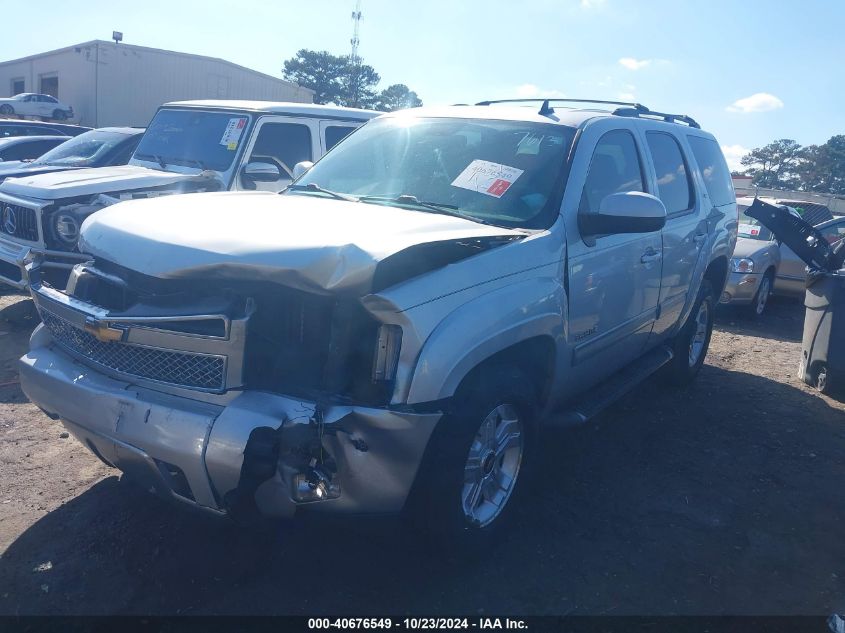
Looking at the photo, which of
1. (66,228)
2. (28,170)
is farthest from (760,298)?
(28,170)

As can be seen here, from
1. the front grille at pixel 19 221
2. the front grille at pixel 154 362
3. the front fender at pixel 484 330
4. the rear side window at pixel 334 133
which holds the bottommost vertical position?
the front grille at pixel 19 221

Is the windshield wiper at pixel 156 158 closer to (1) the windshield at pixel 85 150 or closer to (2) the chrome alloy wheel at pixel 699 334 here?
(1) the windshield at pixel 85 150

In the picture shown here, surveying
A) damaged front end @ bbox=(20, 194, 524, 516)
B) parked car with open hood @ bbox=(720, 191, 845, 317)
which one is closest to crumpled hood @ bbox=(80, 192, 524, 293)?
damaged front end @ bbox=(20, 194, 524, 516)

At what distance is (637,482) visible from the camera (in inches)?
168

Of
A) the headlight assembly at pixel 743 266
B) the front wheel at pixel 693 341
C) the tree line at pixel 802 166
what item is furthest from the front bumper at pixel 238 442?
the tree line at pixel 802 166

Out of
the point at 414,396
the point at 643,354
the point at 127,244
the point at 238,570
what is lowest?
the point at 238,570

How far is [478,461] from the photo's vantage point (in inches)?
124

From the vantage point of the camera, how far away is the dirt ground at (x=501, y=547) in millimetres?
2965

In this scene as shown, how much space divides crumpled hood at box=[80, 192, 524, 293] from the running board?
3.55 feet

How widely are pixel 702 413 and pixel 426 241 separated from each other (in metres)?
3.68

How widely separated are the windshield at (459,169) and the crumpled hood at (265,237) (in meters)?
0.29

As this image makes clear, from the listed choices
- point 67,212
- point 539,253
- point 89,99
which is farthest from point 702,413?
point 89,99

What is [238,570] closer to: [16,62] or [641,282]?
[641,282]

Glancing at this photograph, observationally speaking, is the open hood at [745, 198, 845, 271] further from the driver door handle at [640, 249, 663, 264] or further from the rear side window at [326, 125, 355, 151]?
the rear side window at [326, 125, 355, 151]
